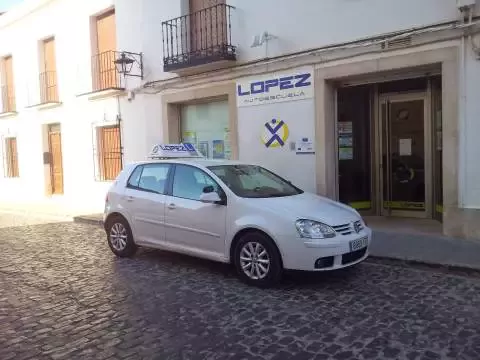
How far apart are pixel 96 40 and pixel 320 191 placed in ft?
28.1

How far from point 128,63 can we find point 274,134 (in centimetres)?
480

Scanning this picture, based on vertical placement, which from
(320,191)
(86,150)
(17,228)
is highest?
(86,150)

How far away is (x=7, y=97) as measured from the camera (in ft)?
62.0

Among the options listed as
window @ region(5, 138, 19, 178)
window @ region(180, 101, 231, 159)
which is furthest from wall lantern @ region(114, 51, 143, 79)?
window @ region(5, 138, 19, 178)

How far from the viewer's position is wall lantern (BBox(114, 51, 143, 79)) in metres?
12.2

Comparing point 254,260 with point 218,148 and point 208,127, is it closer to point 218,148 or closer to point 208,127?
point 218,148

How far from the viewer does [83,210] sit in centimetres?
1379

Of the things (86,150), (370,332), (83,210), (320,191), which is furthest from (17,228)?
(370,332)

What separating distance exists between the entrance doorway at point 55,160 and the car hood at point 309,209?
12315mm

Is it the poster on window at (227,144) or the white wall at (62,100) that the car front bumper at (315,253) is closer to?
the poster on window at (227,144)

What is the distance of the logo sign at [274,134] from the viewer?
9789mm

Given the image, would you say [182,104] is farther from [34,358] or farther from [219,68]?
[34,358]

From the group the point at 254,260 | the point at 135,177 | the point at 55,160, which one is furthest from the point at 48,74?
the point at 254,260

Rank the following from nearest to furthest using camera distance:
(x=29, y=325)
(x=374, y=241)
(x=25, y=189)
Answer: (x=29, y=325) < (x=374, y=241) < (x=25, y=189)
